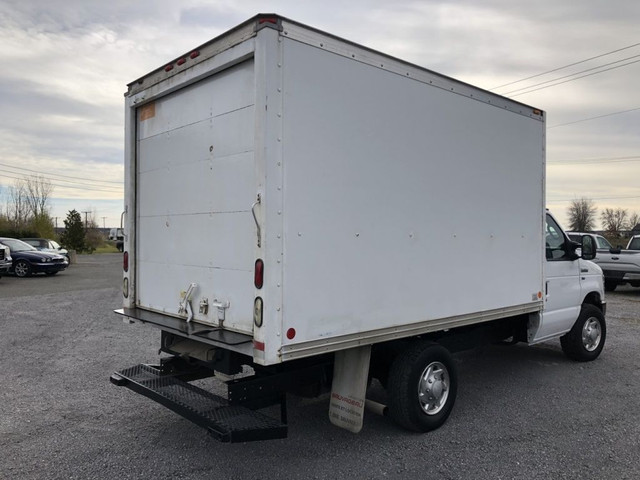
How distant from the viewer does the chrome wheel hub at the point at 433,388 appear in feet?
14.5

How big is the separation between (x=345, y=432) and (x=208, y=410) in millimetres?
1409

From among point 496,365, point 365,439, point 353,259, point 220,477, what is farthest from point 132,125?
point 496,365

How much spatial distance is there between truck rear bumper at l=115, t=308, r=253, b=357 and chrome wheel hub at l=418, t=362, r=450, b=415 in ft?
A: 5.55

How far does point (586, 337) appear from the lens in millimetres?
6805

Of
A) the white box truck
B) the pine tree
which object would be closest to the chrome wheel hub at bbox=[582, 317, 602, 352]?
the white box truck

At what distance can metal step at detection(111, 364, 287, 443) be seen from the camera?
11.0 ft

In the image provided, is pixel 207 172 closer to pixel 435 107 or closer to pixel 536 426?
pixel 435 107

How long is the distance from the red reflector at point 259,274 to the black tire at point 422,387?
5.35 ft

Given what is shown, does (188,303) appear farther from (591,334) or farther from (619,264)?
(619,264)

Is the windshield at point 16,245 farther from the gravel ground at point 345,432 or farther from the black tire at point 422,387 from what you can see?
the black tire at point 422,387

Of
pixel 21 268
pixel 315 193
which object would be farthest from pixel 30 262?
pixel 315 193

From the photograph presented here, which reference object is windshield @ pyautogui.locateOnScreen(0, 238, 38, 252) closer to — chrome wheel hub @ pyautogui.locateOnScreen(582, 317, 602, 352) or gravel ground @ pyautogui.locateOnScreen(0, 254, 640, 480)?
gravel ground @ pyautogui.locateOnScreen(0, 254, 640, 480)

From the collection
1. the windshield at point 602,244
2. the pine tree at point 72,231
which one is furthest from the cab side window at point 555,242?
the pine tree at point 72,231

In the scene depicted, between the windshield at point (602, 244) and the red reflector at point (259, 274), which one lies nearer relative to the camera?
the red reflector at point (259, 274)
